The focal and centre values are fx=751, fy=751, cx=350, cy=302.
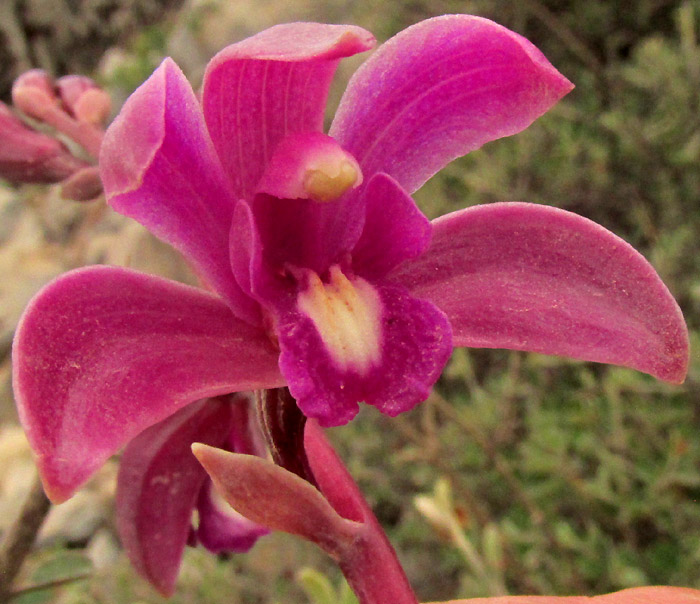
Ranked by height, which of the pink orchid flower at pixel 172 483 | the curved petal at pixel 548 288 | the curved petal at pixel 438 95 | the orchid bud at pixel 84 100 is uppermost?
the curved petal at pixel 438 95

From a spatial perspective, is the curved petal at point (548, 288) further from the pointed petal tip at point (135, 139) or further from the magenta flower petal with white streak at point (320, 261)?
the pointed petal tip at point (135, 139)

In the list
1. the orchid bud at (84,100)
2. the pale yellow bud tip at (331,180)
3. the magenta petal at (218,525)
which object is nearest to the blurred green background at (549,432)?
the magenta petal at (218,525)

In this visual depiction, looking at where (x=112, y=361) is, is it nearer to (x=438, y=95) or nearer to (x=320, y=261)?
(x=320, y=261)

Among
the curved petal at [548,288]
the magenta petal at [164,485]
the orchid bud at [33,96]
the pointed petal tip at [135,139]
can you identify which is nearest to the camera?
the pointed petal tip at [135,139]

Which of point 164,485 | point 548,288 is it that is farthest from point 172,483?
point 548,288

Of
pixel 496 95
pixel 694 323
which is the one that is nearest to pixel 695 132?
pixel 694 323

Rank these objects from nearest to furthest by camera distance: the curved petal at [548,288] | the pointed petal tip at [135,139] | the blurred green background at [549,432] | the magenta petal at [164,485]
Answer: the pointed petal tip at [135,139] → the curved petal at [548,288] → the magenta petal at [164,485] → the blurred green background at [549,432]

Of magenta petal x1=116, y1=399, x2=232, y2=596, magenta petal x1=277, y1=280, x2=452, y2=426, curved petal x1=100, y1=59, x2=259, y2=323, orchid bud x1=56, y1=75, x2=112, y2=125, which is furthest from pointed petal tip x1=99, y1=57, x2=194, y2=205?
orchid bud x1=56, y1=75, x2=112, y2=125
